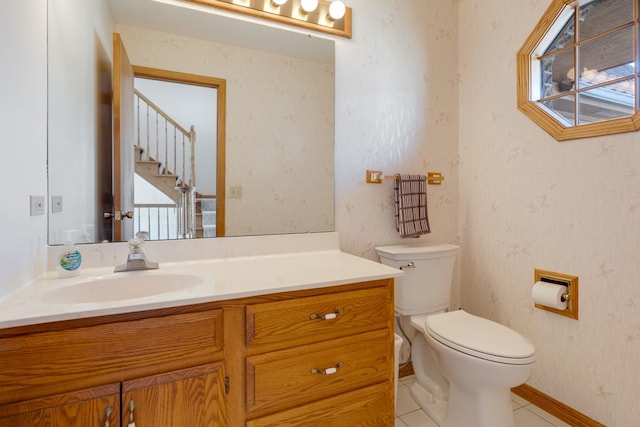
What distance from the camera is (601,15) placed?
1.55 metres

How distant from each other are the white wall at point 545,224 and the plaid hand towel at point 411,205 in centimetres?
40

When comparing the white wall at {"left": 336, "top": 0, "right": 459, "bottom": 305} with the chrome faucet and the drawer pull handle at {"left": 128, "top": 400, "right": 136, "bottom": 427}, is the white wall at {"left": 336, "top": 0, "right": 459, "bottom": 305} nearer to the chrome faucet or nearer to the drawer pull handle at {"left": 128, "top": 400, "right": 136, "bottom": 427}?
the chrome faucet

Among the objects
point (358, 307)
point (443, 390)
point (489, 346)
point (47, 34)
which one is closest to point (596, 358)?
point (489, 346)

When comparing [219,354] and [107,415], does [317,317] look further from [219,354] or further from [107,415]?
[107,415]

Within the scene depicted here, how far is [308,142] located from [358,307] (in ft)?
2.97

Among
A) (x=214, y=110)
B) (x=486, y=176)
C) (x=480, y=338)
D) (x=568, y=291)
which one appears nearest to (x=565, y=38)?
(x=486, y=176)

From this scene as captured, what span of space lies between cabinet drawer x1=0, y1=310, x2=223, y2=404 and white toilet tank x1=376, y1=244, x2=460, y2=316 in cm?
107

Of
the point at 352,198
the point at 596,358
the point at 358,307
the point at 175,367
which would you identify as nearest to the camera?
the point at 175,367

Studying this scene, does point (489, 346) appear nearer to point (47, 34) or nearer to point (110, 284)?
point (110, 284)

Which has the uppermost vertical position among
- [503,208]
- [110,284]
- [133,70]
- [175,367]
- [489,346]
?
[133,70]

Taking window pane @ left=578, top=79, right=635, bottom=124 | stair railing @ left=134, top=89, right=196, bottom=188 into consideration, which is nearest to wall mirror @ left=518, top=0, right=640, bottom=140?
window pane @ left=578, top=79, right=635, bottom=124

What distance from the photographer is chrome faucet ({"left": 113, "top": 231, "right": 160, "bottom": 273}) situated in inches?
50.2

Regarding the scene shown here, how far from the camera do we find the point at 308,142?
1.72 metres

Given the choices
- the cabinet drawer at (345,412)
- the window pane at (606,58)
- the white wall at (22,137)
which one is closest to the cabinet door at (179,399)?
the cabinet drawer at (345,412)
